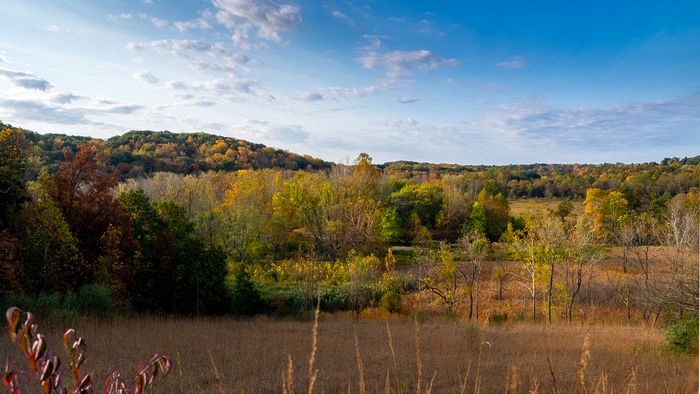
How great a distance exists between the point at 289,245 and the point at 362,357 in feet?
130

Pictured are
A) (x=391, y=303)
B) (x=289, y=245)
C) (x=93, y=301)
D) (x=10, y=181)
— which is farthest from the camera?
(x=289, y=245)

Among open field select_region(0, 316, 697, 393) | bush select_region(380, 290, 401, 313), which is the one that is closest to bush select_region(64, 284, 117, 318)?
open field select_region(0, 316, 697, 393)

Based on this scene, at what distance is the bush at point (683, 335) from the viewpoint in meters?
13.7

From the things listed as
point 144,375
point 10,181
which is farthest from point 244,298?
point 144,375

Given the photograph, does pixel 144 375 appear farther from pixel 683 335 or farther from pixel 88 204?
pixel 88 204

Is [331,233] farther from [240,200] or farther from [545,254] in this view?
[545,254]

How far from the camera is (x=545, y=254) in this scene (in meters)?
28.3

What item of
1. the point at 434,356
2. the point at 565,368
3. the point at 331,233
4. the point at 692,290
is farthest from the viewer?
the point at 331,233

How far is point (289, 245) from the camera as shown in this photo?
164 feet

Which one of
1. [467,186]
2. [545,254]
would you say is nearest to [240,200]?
[545,254]

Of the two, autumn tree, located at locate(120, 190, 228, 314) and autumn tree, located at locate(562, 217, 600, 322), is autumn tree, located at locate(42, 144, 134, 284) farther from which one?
autumn tree, located at locate(562, 217, 600, 322)

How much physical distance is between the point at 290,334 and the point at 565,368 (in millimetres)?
8687

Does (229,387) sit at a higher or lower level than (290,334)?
higher

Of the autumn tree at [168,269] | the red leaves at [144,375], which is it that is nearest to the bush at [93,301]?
the autumn tree at [168,269]
